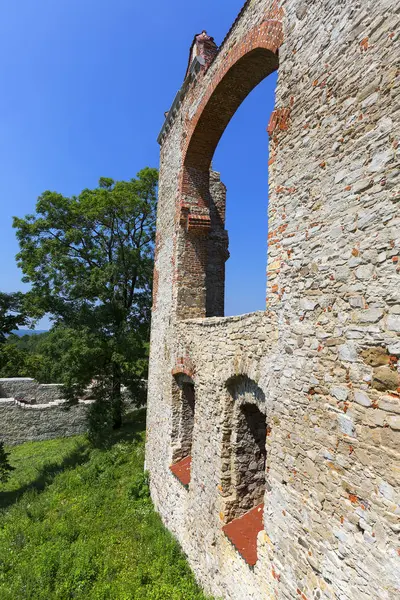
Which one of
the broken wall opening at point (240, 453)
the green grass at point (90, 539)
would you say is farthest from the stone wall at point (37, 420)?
the broken wall opening at point (240, 453)

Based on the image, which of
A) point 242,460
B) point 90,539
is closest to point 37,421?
point 90,539

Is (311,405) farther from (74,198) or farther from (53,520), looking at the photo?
(74,198)

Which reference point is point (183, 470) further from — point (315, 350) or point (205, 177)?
point (205, 177)

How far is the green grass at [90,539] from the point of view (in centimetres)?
513

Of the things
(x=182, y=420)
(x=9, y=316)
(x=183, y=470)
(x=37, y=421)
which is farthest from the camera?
(x=37, y=421)

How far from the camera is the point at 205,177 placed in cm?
754

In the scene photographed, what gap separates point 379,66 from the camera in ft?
8.95

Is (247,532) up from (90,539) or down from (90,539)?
up

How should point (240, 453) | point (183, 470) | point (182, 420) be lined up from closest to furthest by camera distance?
point (240, 453) < point (183, 470) < point (182, 420)

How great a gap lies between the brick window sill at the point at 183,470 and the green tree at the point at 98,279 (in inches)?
244

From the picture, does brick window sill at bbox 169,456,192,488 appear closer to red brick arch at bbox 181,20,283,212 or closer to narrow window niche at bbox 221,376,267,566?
narrow window niche at bbox 221,376,267,566

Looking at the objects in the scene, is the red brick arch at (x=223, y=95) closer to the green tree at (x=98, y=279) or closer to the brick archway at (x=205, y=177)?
the brick archway at (x=205, y=177)

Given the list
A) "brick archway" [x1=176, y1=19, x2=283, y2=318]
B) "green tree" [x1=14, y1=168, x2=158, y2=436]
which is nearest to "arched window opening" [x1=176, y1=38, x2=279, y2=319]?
"brick archway" [x1=176, y1=19, x2=283, y2=318]

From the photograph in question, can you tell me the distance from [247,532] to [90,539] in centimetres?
353
